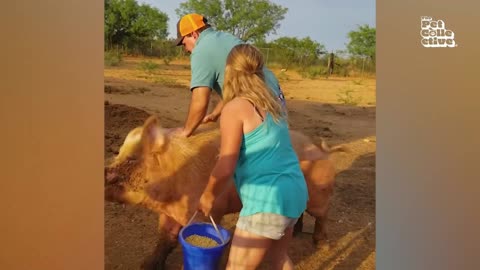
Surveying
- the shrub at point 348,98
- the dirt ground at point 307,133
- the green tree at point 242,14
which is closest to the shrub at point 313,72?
the dirt ground at point 307,133

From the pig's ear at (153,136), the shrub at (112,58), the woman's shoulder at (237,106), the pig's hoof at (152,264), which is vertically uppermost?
the shrub at (112,58)

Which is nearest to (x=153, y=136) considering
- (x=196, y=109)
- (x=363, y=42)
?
(x=196, y=109)

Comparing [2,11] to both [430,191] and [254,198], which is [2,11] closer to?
[254,198]

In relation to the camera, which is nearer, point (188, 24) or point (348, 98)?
point (188, 24)

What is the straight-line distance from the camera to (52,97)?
2775 millimetres

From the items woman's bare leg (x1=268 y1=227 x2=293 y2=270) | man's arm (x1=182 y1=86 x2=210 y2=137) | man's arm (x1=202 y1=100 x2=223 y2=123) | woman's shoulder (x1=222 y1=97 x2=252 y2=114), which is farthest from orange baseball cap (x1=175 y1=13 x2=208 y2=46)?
woman's bare leg (x1=268 y1=227 x2=293 y2=270)

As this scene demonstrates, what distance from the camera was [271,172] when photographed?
241cm

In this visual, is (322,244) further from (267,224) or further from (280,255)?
(267,224)

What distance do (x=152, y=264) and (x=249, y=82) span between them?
1224 mm

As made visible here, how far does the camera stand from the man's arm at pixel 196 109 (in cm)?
299

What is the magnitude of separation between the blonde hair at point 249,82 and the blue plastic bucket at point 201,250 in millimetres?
697

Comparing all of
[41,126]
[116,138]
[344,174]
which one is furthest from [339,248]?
[41,126]

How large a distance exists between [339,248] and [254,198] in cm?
115

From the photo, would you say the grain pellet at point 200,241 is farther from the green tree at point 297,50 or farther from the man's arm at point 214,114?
the green tree at point 297,50
